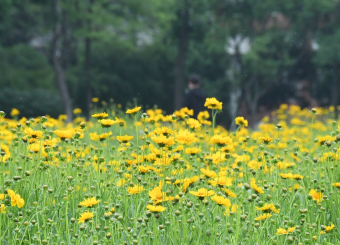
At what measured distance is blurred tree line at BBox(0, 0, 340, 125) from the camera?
18656mm

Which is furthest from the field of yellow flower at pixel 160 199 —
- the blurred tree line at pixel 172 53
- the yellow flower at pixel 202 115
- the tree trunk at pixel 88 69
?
the tree trunk at pixel 88 69

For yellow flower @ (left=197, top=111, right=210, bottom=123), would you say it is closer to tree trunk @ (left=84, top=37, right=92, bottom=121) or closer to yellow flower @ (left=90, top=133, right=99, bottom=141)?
yellow flower @ (left=90, top=133, right=99, bottom=141)

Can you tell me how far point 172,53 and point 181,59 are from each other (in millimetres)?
3519

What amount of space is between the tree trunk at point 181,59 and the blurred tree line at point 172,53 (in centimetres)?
5

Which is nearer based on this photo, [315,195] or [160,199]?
[160,199]

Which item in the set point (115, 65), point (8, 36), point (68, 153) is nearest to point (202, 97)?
point (68, 153)

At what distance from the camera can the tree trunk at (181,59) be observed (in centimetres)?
1927

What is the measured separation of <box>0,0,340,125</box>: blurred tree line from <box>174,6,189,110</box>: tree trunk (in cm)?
5

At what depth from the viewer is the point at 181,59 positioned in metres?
19.5

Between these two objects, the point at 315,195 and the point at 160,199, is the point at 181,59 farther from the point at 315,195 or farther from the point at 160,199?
the point at 160,199

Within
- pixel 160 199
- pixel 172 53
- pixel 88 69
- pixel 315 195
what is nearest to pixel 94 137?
pixel 160 199

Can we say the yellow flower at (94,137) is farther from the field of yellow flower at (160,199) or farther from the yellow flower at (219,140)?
the yellow flower at (219,140)

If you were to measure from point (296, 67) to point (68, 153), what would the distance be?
24.7 m

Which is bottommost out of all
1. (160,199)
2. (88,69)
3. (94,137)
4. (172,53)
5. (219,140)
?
(160,199)
